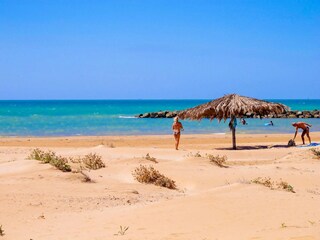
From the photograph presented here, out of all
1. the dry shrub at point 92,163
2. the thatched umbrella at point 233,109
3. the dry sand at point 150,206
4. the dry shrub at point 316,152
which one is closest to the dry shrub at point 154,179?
the dry sand at point 150,206

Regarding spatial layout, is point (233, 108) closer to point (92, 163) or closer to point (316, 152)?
point (316, 152)

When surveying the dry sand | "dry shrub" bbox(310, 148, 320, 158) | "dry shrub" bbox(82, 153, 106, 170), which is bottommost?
the dry sand

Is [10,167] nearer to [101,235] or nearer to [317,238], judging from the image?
[101,235]

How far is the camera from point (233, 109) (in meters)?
20.8

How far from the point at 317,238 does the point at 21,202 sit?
4.93 m

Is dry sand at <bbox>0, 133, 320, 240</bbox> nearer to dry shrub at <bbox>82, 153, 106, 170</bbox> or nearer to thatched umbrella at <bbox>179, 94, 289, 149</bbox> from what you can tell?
dry shrub at <bbox>82, 153, 106, 170</bbox>

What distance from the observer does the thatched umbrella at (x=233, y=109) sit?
68.4ft

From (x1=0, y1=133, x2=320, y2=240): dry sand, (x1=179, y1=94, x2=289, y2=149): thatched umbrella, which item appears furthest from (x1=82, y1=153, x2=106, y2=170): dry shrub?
(x1=179, y1=94, x2=289, y2=149): thatched umbrella

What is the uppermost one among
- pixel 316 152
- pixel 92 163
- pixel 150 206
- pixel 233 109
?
pixel 233 109

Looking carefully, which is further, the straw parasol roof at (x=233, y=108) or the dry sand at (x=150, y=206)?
the straw parasol roof at (x=233, y=108)

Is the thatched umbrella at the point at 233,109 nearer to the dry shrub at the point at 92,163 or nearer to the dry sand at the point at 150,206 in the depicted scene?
the dry sand at the point at 150,206

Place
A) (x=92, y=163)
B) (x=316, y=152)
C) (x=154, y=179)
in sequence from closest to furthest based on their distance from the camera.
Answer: (x=154, y=179), (x=92, y=163), (x=316, y=152)

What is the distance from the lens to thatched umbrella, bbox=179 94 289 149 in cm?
2084

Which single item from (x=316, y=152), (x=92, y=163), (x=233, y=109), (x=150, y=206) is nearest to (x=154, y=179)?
(x=92, y=163)
